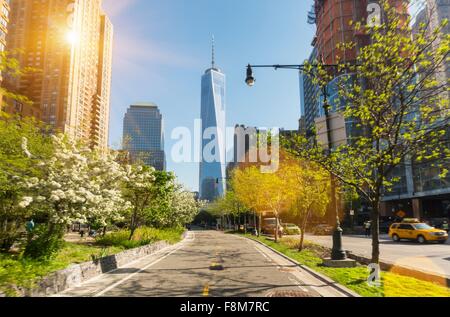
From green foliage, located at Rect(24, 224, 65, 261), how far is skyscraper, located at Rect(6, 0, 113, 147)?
356 ft

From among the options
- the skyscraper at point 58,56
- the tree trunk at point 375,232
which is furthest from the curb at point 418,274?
the skyscraper at point 58,56

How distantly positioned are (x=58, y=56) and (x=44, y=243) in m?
131

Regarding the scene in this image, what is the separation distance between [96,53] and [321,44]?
325ft

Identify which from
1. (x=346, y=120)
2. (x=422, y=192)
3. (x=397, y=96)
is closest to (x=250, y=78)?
(x=397, y=96)

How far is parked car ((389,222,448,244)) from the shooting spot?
79.7 ft

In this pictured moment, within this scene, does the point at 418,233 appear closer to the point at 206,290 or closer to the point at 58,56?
the point at 206,290

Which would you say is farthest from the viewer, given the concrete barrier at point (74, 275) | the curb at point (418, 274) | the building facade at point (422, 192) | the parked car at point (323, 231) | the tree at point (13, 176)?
the building facade at point (422, 192)

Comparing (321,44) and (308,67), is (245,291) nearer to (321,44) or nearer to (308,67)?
(308,67)

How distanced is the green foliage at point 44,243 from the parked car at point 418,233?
2552 cm

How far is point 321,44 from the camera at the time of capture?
340 ft

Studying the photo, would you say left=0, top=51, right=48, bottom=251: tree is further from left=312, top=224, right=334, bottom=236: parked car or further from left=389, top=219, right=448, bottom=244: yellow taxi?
left=312, top=224, right=334, bottom=236: parked car

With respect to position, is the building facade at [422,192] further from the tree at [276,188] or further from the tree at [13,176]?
the tree at [13,176]

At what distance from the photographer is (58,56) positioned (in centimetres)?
12081

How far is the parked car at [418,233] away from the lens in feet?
79.7
